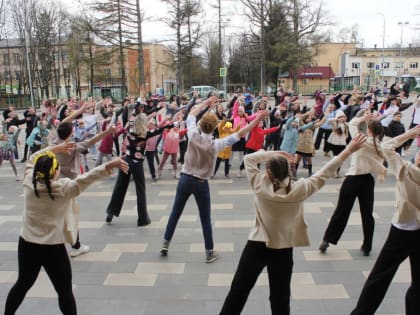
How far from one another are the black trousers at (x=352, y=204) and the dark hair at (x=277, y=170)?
2309 mm

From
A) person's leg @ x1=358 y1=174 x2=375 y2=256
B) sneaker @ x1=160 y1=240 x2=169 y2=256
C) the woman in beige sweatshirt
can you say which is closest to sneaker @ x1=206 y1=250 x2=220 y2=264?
sneaker @ x1=160 y1=240 x2=169 y2=256

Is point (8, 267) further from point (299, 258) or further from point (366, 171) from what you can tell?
point (366, 171)

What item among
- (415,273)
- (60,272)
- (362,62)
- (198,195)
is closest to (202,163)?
(198,195)

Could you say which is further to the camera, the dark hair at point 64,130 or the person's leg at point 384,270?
the dark hair at point 64,130

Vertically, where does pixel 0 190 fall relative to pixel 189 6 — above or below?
below

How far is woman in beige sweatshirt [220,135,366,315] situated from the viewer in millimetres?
2896

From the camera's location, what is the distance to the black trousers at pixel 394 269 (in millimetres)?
3210

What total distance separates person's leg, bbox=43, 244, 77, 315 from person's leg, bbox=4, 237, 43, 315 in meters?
0.08

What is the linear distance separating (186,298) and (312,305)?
1283 millimetres

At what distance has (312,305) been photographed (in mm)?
3914

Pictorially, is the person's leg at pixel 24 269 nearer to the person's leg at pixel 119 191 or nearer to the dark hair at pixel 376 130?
the person's leg at pixel 119 191

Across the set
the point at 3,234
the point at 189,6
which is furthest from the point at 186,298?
the point at 189,6

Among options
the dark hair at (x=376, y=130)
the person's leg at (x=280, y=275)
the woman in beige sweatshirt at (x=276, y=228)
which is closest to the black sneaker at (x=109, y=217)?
the woman in beige sweatshirt at (x=276, y=228)

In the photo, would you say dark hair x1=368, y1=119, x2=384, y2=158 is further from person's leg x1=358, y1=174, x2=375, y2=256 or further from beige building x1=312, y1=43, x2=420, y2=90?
beige building x1=312, y1=43, x2=420, y2=90
